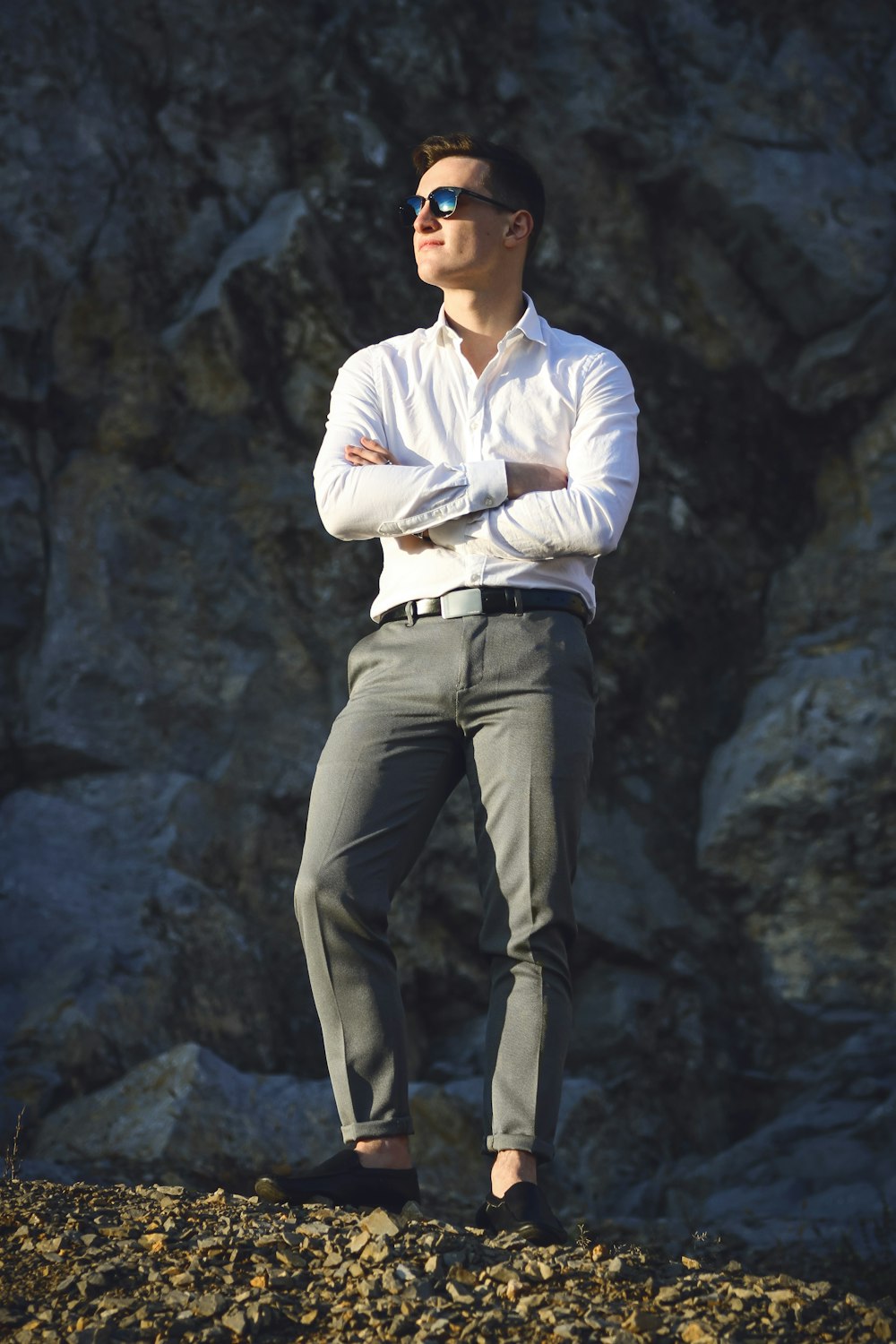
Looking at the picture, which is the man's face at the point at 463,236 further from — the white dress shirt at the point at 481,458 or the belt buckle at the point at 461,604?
the belt buckle at the point at 461,604

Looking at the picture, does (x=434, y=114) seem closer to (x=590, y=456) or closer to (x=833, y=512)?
(x=833, y=512)

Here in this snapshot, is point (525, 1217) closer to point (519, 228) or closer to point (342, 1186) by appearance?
point (342, 1186)

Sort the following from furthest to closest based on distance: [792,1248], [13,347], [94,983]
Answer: [13,347], [94,983], [792,1248]

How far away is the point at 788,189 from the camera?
281 inches

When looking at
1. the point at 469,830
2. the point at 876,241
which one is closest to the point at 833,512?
the point at 876,241

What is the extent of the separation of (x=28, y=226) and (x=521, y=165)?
3.22 metres

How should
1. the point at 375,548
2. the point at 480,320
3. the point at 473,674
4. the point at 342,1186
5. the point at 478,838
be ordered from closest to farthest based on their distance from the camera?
1. the point at 342,1186
2. the point at 473,674
3. the point at 478,838
4. the point at 480,320
5. the point at 375,548

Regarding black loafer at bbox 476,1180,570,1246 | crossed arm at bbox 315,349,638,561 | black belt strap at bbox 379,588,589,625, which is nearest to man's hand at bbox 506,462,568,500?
crossed arm at bbox 315,349,638,561

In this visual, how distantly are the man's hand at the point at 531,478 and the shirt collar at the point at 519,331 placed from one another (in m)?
0.37

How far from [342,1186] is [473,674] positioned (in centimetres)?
120

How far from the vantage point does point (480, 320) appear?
3736mm

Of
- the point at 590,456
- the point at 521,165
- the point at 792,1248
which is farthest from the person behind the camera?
the point at 792,1248

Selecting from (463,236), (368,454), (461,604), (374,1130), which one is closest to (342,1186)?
(374,1130)

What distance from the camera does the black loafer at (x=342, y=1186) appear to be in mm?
3104
